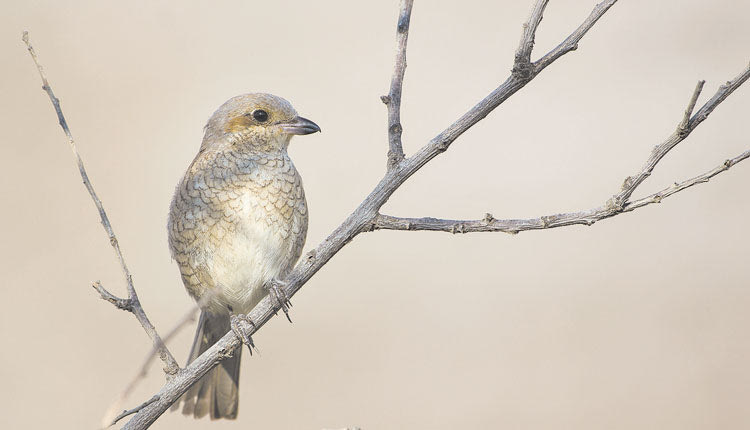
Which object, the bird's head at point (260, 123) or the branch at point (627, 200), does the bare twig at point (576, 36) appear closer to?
the branch at point (627, 200)

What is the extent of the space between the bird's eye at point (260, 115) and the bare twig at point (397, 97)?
1.33 m

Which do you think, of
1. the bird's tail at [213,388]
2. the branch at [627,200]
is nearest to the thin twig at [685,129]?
the branch at [627,200]

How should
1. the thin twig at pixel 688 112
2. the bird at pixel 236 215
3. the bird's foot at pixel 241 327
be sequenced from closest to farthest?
the thin twig at pixel 688 112, the bird's foot at pixel 241 327, the bird at pixel 236 215

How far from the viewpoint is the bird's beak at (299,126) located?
336 centimetres

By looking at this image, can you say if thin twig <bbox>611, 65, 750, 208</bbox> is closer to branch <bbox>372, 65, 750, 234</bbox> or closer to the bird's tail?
branch <bbox>372, 65, 750, 234</bbox>

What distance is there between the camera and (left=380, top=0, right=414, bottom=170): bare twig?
6.85 ft

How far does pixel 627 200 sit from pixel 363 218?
0.69 m

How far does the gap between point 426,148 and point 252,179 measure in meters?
1.39

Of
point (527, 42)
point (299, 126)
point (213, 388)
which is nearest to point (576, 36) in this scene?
point (527, 42)

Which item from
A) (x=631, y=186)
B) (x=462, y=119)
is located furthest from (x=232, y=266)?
(x=631, y=186)

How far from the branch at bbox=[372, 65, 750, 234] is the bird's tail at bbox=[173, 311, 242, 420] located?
5.76 ft

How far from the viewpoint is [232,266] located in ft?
10.6

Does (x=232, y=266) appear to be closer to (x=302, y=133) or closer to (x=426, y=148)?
(x=302, y=133)

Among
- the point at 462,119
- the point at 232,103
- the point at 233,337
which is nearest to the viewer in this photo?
the point at 462,119
